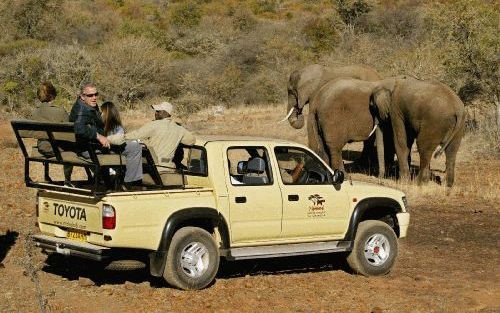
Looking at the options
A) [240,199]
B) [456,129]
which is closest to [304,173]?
[240,199]

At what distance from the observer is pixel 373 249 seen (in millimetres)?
10945

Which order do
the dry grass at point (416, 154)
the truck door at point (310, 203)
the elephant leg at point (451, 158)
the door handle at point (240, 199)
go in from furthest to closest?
the elephant leg at point (451, 158) < the dry grass at point (416, 154) < the truck door at point (310, 203) < the door handle at point (240, 199)

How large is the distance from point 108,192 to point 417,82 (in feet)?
39.1

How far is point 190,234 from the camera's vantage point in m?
9.52

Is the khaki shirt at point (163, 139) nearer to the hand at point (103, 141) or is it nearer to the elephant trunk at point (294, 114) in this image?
the hand at point (103, 141)

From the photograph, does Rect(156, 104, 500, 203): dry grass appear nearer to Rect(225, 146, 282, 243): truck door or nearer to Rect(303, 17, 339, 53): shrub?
Rect(225, 146, 282, 243): truck door

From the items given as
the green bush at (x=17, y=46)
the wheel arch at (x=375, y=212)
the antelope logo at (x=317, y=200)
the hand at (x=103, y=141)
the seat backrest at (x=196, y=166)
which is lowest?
the green bush at (x=17, y=46)

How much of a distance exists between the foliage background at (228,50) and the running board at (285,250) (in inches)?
582

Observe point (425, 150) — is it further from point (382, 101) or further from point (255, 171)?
point (255, 171)

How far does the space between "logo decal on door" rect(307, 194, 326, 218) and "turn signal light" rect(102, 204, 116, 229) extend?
8.33 feet

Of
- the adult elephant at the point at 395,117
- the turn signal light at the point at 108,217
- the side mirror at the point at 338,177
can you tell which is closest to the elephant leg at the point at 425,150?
the adult elephant at the point at 395,117

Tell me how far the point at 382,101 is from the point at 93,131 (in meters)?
11.8

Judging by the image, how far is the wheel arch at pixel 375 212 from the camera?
10742 mm

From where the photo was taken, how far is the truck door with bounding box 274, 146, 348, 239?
10352 millimetres
